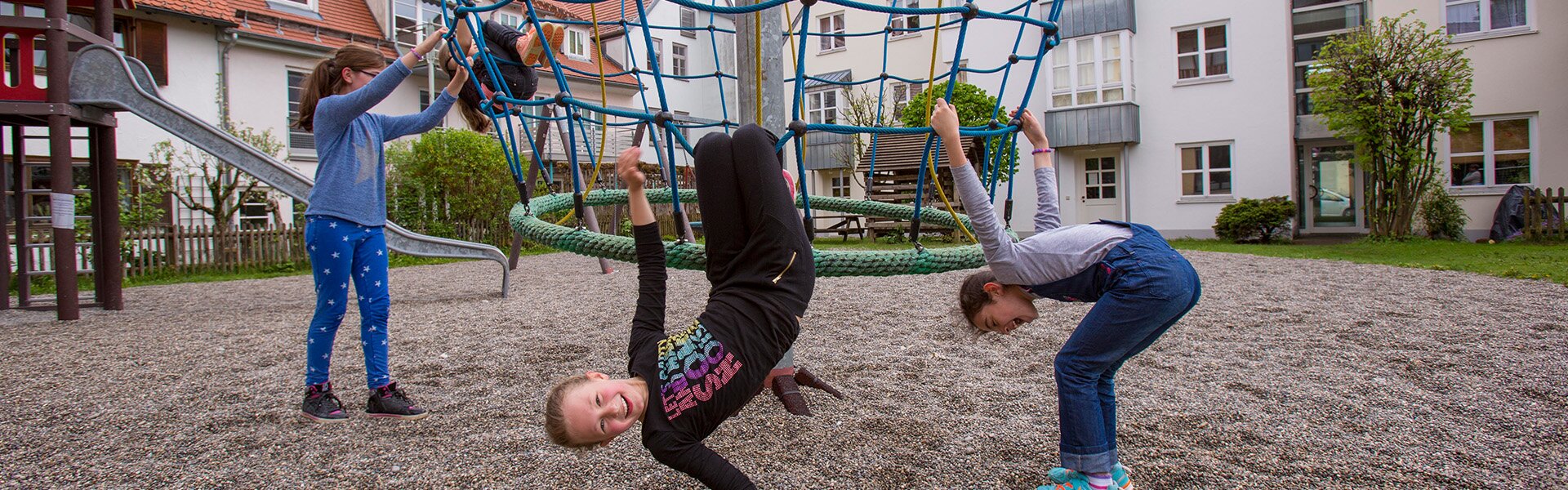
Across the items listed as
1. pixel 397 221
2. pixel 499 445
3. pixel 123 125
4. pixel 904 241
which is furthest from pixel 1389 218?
pixel 123 125

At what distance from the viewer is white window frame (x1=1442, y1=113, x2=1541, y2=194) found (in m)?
11.7

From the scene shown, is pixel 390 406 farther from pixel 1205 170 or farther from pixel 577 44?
pixel 577 44

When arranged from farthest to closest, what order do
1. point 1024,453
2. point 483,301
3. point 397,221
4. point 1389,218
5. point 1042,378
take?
point 397,221 → point 1389,218 → point 483,301 → point 1042,378 → point 1024,453

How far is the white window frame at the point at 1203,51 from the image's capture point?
45.8 ft

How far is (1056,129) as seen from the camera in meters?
15.4

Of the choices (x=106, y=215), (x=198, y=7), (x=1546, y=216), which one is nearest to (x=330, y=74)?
(x=106, y=215)

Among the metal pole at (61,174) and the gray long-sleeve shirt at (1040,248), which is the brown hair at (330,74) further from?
the metal pole at (61,174)

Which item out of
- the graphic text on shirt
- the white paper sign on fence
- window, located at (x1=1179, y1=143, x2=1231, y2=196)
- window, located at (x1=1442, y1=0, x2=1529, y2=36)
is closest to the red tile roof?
the white paper sign on fence

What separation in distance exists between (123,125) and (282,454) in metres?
12.5

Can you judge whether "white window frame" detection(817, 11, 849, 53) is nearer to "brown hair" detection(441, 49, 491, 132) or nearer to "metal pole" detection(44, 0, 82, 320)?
"metal pole" detection(44, 0, 82, 320)

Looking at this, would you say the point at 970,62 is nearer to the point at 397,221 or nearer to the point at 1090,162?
the point at 1090,162

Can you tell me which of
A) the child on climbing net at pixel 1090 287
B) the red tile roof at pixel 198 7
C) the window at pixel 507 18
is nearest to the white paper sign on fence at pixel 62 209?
the child on climbing net at pixel 1090 287

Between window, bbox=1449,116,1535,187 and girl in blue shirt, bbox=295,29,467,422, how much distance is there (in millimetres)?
14420

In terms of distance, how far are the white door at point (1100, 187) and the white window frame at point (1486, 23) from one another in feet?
17.0
